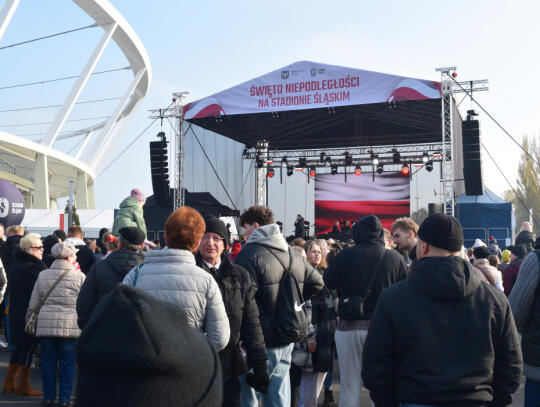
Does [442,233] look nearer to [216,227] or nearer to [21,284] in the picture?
[216,227]

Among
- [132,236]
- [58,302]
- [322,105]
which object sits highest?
[322,105]

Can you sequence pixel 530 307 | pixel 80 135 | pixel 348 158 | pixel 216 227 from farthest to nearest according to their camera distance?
pixel 80 135 < pixel 348 158 < pixel 216 227 < pixel 530 307

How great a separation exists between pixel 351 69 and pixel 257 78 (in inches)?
113

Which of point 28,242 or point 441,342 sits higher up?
point 28,242

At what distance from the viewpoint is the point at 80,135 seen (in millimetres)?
43250

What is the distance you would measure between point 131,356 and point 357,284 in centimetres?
362

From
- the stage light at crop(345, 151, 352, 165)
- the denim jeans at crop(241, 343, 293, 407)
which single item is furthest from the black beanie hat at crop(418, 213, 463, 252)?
the stage light at crop(345, 151, 352, 165)

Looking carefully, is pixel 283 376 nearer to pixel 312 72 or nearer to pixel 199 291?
pixel 199 291

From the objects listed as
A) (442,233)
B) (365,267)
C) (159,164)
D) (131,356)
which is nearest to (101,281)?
(365,267)

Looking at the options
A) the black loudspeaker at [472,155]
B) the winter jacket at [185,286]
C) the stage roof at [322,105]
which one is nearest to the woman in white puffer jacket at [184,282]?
the winter jacket at [185,286]

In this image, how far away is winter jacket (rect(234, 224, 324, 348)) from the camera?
384 centimetres

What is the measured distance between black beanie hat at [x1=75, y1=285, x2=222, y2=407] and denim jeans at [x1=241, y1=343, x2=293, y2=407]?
3.10 metres

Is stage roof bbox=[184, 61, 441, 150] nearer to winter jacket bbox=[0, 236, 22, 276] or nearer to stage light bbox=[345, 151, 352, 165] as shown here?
stage light bbox=[345, 151, 352, 165]

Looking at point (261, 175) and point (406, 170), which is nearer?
point (406, 170)
